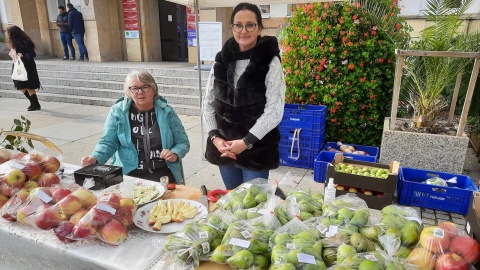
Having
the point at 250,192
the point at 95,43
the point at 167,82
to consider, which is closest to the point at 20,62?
the point at 167,82

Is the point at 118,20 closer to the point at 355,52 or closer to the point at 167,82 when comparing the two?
the point at 167,82

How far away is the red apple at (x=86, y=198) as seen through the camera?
1577 millimetres

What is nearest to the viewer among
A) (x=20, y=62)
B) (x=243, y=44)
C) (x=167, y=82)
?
(x=243, y=44)

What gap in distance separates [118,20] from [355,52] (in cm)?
1074

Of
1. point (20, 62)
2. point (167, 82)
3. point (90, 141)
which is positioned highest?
point (20, 62)

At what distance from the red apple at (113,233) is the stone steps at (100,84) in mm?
6643

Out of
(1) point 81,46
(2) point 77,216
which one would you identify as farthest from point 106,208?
(1) point 81,46

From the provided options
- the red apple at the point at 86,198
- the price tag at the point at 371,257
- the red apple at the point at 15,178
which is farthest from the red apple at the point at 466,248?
the red apple at the point at 15,178

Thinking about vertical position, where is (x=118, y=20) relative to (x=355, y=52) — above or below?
above

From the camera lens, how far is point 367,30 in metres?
4.96

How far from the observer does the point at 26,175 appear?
5.97 feet

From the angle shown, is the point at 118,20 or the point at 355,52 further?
the point at 118,20

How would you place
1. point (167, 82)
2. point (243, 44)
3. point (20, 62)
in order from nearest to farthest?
point (243, 44) < point (20, 62) < point (167, 82)

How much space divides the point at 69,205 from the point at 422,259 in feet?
4.78
